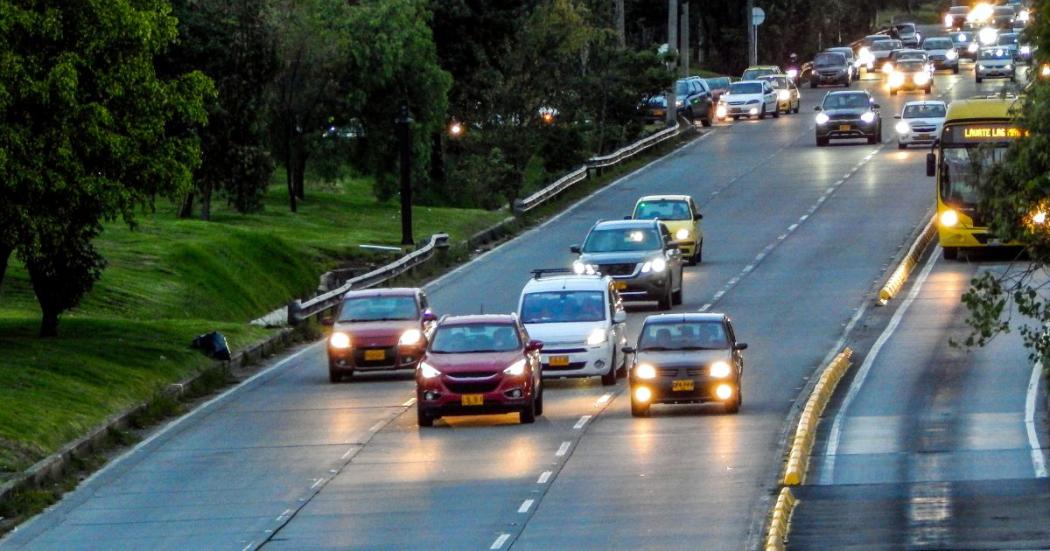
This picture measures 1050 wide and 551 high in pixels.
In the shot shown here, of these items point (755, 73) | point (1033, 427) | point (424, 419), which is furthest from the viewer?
point (755, 73)

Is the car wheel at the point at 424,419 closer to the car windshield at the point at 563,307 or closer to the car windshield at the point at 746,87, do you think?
the car windshield at the point at 563,307

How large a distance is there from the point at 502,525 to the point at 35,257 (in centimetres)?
1420

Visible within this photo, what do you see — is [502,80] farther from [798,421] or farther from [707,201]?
[798,421]

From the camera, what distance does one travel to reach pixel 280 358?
39.2 metres

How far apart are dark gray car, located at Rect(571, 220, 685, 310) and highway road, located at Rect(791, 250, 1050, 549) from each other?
4.54m

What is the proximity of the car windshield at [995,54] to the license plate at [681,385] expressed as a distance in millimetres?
72011

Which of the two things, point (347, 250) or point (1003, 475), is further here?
point (347, 250)

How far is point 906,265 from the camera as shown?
151 ft

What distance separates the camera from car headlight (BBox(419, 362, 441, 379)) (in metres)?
28.9

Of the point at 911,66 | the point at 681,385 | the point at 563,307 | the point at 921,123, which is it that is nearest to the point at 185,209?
the point at 921,123

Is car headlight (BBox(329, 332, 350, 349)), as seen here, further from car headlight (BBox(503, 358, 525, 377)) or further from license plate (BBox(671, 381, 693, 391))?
license plate (BBox(671, 381, 693, 391))

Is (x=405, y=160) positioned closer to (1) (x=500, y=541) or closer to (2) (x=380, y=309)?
(2) (x=380, y=309)

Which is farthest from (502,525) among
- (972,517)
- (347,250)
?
(347,250)

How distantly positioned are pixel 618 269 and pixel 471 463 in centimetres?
1581
